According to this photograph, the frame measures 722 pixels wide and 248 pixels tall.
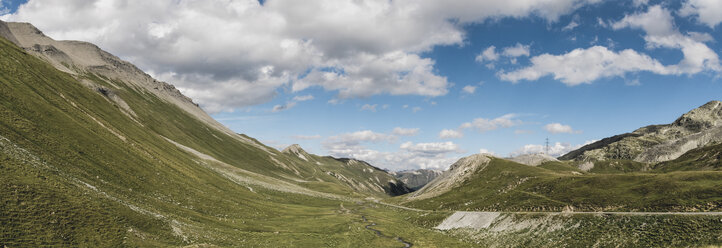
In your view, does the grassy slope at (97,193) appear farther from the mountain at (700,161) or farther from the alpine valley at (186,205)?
the mountain at (700,161)

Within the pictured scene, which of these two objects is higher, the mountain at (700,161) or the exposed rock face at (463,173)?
the mountain at (700,161)

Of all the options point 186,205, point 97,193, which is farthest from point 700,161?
point 97,193

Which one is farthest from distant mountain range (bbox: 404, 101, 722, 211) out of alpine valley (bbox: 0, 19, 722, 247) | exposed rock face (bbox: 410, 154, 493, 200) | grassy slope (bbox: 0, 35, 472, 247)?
grassy slope (bbox: 0, 35, 472, 247)

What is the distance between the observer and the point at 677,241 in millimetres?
40875

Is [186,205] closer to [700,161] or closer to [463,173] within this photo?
[463,173]

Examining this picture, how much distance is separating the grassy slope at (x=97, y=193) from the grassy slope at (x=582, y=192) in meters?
39.4

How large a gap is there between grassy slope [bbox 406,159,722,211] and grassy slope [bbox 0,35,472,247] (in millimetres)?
39352

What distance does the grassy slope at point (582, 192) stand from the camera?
6309 cm

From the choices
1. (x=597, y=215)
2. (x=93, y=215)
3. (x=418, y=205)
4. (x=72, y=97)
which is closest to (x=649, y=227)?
(x=597, y=215)

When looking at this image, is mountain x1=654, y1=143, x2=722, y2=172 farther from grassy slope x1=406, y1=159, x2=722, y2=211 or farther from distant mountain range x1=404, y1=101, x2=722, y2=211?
grassy slope x1=406, y1=159, x2=722, y2=211

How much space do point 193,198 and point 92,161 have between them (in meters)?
20.1

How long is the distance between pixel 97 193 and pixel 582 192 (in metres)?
107

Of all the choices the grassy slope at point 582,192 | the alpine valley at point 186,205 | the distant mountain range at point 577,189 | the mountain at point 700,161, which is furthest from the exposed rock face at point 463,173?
the mountain at point 700,161

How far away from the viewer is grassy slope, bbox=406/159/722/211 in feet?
207
